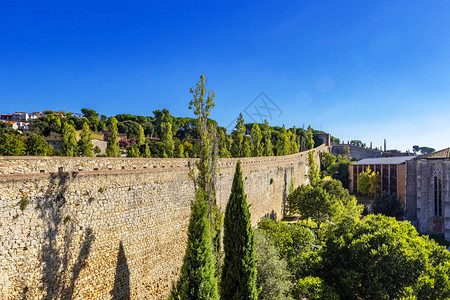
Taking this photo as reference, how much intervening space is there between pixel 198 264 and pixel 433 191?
97.8 feet

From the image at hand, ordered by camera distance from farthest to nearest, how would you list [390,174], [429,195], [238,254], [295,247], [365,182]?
[365,182] → [390,174] → [429,195] → [295,247] → [238,254]

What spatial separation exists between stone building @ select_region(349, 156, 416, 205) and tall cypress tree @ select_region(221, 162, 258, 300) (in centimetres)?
2828

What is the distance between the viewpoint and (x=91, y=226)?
865 centimetres

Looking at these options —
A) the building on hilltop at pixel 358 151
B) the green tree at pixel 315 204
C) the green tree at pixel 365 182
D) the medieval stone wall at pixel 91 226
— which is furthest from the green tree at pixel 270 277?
the building on hilltop at pixel 358 151

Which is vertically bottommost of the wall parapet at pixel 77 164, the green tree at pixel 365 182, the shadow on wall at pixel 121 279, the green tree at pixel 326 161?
the shadow on wall at pixel 121 279

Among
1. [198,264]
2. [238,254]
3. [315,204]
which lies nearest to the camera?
[198,264]

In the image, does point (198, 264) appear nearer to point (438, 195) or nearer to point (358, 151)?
point (438, 195)

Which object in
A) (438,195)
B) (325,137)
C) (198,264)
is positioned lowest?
(198,264)

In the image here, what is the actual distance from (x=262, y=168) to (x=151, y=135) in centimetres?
3792

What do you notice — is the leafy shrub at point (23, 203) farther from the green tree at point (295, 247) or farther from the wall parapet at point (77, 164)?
the green tree at point (295, 247)

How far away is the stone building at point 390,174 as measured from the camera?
3353 cm

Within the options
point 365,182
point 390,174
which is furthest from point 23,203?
point 365,182

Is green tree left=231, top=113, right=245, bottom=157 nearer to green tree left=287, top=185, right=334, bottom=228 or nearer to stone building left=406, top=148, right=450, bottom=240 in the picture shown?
green tree left=287, top=185, right=334, bottom=228

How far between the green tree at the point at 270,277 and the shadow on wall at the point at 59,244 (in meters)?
6.62
